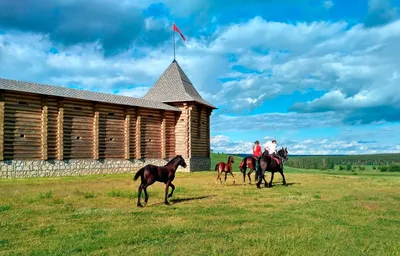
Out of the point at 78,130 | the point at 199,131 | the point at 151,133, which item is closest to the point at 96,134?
the point at 78,130

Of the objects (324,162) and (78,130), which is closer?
(78,130)

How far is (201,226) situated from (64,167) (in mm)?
21398

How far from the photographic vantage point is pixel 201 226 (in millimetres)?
8961

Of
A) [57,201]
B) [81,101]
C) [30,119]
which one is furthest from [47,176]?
[57,201]

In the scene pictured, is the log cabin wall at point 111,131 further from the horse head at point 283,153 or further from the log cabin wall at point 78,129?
the horse head at point 283,153

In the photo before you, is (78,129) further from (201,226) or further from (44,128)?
(201,226)

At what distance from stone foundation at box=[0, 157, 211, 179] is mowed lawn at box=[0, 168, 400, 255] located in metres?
11.9

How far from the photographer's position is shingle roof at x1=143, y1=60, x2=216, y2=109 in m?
38.1

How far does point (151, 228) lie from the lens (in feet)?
28.7

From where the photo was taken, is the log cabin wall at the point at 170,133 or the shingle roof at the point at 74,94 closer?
the shingle roof at the point at 74,94

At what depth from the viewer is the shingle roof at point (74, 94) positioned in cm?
2573

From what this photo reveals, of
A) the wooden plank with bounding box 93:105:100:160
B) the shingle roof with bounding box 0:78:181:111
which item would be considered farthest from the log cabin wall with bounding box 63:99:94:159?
the shingle roof with bounding box 0:78:181:111

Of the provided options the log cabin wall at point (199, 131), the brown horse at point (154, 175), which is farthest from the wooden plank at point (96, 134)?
the brown horse at point (154, 175)

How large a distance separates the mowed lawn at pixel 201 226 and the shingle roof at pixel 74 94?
1353 centimetres
